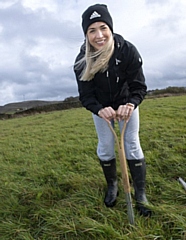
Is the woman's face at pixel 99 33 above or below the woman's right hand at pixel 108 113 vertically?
above

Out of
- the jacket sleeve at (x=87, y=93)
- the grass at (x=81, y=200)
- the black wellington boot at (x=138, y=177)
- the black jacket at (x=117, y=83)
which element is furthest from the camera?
the black wellington boot at (x=138, y=177)

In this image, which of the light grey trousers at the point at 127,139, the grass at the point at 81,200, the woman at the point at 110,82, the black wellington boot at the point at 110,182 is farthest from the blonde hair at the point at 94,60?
the grass at the point at 81,200

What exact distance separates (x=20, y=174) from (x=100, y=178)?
1.57 m

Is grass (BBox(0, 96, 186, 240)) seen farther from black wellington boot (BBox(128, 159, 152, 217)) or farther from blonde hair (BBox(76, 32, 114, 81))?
blonde hair (BBox(76, 32, 114, 81))

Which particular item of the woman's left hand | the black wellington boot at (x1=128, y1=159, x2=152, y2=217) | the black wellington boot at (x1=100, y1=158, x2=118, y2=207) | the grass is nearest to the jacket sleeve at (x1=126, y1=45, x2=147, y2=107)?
the woman's left hand

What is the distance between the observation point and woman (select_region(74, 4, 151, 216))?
7.47 ft

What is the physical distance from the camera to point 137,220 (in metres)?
2.30

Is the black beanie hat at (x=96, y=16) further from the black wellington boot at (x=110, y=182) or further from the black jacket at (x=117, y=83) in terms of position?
the black wellington boot at (x=110, y=182)

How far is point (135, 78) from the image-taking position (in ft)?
7.95

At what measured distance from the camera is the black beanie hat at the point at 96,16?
224 centimetres

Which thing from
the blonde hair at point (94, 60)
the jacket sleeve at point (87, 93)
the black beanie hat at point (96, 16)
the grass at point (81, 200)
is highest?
the black beanie hat at point (96, 16)

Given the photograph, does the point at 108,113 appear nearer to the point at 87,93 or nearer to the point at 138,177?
the point at 87,93

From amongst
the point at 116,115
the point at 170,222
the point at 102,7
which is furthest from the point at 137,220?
the point at 102,7

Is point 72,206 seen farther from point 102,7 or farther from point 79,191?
point 102,7
